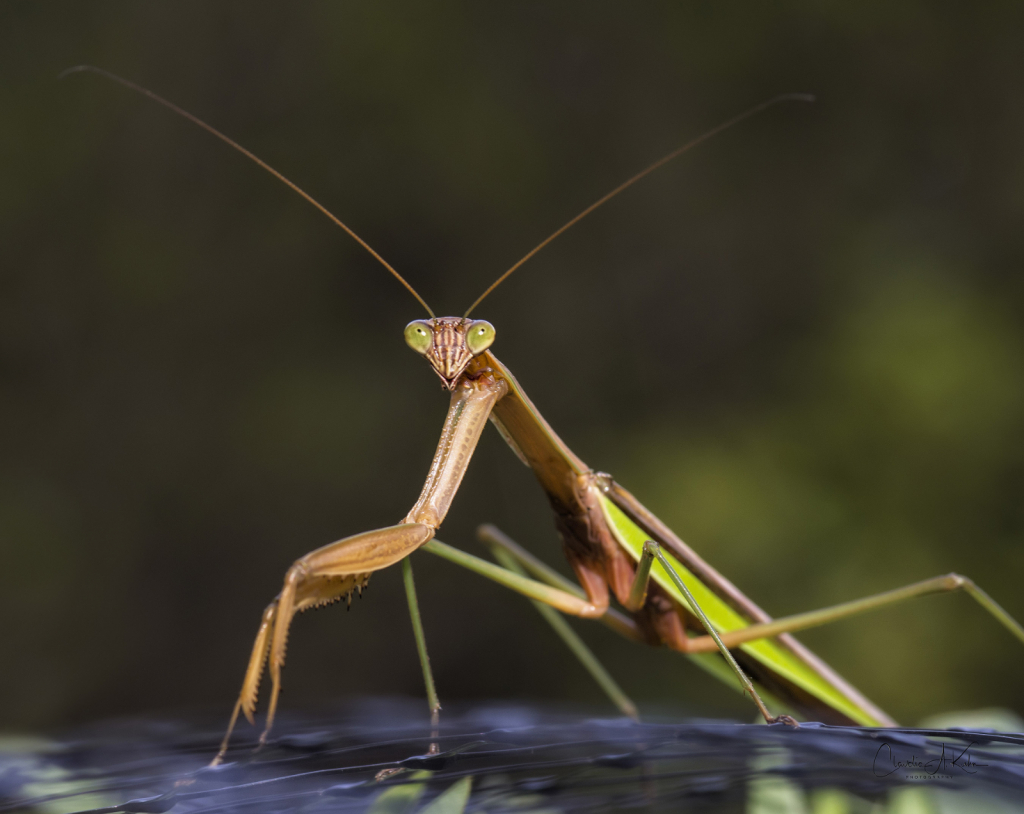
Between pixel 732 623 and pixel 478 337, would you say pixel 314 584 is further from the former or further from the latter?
pixel 732 623

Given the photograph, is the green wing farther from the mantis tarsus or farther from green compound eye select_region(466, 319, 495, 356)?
green compound eye select_region(466, 319, 495, 356)

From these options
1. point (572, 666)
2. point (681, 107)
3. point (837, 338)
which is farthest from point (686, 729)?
point (681, 107)

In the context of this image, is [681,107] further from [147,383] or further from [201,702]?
[201,702]

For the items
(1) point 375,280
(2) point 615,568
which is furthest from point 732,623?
(1) point 375,280

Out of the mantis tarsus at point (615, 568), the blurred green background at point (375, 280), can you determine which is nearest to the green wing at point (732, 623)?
the mantis tarsus at point (615, 568)

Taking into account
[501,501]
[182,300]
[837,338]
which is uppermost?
[182,300]

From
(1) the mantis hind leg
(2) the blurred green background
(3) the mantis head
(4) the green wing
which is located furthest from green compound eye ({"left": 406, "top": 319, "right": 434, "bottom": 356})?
(2) the blurred green background
